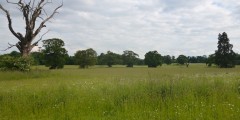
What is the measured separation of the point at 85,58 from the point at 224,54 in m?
42.7

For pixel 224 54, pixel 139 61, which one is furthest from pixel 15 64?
pixel 139 61

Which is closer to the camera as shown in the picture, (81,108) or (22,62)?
(81,108)

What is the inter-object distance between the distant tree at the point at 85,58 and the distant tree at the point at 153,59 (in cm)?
2542

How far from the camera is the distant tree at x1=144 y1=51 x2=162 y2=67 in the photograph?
116137 mm

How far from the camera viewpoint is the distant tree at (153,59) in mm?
116137

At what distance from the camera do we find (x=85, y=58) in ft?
328

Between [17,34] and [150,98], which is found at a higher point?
[17,34]

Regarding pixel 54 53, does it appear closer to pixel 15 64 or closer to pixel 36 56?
pixel 36 56

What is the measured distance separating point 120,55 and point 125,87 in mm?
123076

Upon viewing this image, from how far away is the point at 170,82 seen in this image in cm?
1189

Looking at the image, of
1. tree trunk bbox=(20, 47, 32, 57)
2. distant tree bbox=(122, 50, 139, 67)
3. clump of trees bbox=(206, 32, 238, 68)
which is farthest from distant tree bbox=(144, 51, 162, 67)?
tree trunk bbox=(20, 47, 32, 57)

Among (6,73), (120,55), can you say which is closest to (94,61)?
(120,55)

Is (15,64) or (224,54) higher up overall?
(224,54)

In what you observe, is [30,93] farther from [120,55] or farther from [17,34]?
[120,55]
